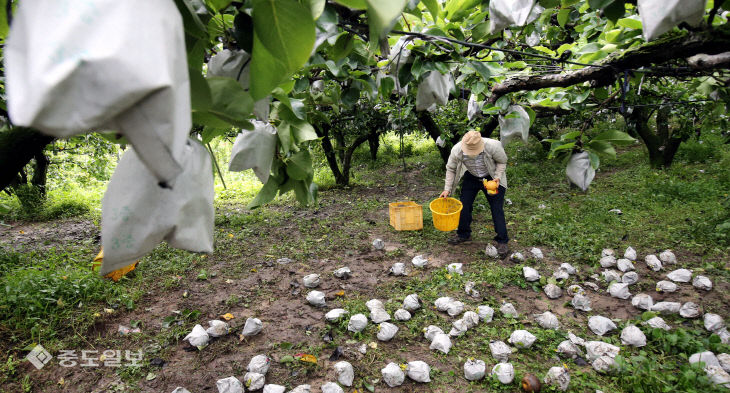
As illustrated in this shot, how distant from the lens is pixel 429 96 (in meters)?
1.12

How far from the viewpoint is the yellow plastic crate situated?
4270 millimetres

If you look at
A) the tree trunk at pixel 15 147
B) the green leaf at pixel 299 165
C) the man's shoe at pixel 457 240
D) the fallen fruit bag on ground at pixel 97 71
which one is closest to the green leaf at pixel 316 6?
the fallen fruit bag on ground at pixel 97 71

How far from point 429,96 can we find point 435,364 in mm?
1636

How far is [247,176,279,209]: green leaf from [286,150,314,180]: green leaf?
0.20 ft

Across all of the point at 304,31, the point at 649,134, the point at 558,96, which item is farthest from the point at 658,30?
the point at 649,134

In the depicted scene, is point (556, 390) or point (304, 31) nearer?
point (304, 31)

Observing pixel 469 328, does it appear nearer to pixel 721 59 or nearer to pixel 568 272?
pixel 568 272

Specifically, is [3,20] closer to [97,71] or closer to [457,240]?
[97,71]

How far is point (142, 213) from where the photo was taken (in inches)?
16.2

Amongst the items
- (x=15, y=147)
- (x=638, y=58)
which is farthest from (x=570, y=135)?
(x=15, y=147)

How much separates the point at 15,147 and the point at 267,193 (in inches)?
39.8

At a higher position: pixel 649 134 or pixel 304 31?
pixel 304 31

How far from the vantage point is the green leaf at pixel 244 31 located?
51 cm

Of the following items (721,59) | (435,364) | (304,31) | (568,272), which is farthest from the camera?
(568,272)
